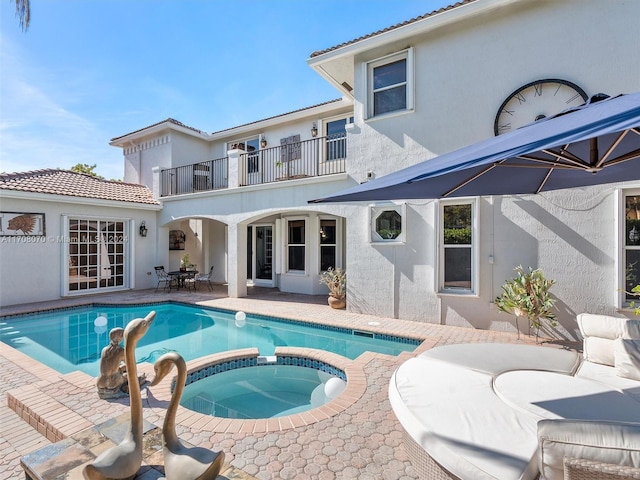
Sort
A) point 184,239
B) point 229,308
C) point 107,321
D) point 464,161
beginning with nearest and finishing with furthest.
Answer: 1. point 464,161
2. point 107,321
3. point 229,308
4. point 184,239

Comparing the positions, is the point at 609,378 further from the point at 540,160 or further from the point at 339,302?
the point at 339,302

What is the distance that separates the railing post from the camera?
1347 centimetres

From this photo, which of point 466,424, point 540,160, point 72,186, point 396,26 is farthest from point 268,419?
point 72,186

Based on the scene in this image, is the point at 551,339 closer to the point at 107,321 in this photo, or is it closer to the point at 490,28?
the point at 490,28

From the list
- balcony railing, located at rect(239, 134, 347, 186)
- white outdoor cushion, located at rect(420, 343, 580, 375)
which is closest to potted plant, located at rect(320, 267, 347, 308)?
balcony railing, located at rect(239, 134, 347, 186)

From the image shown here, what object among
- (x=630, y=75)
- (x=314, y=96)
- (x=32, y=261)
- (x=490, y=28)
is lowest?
(x=32, y=261)

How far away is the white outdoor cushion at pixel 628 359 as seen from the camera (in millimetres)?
3926

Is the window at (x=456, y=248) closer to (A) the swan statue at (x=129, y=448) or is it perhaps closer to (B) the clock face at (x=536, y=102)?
(B) the clock face at (x=536, y=102)

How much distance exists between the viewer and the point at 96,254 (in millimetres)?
14680

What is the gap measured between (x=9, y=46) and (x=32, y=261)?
7324mm

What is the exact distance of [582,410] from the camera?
310 centimetres

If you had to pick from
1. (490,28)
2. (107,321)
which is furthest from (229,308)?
(490,28)

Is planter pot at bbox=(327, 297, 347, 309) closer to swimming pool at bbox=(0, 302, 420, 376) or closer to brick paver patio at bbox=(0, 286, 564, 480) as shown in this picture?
swimming pool at bbox=(0, 302, 420, 376)

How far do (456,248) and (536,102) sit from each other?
13.4ft
